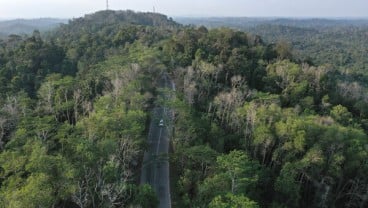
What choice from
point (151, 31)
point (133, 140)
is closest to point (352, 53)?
point (151, 31)

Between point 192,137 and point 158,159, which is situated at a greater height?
point 192,137

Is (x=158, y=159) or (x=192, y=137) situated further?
(x=158, y=159)

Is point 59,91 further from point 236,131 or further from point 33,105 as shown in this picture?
point 236,131

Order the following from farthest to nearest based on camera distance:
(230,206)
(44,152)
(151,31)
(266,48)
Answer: (151,31) < (266,48) < (44,152) < (230,206)

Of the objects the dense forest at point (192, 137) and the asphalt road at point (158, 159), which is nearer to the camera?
the dense forest at point (192, 137)
